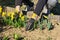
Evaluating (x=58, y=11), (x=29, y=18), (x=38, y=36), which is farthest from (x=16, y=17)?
(x=58, y=11)

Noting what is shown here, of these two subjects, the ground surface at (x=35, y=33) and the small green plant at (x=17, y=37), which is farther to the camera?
the ground surface at (x=35, y=33)

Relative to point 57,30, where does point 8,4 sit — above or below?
above

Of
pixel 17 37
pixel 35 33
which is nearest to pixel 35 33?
pixel 35 33

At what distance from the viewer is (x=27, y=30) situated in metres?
4.73

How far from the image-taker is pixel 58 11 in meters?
5.89

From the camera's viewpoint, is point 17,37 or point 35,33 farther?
point 35,33

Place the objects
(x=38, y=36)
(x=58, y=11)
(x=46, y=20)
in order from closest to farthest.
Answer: (x=38, y=36) < (x=46, y=20) < (x=58, y=11)

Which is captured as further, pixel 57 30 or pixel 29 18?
pixel 29 18

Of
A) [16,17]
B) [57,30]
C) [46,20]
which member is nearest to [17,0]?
[16,17]

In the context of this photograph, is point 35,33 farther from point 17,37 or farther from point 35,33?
point 17,37

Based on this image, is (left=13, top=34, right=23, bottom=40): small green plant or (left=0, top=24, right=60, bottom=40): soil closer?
(left=13, top=34, right=23, bottom=40): small green plant

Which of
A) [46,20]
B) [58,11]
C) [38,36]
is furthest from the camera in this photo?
[58,11]

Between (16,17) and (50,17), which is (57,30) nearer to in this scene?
(50,17)

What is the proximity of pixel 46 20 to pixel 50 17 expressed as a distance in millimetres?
251
